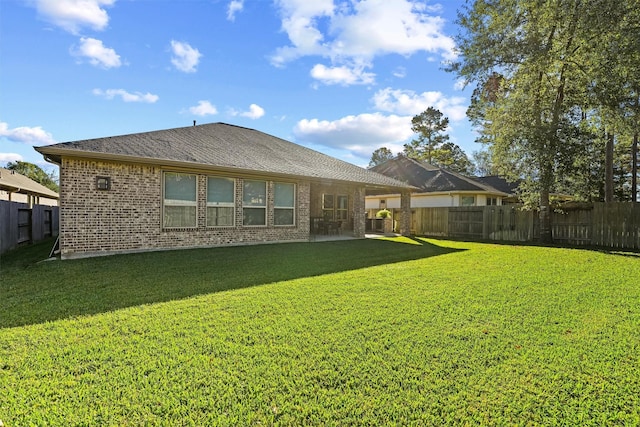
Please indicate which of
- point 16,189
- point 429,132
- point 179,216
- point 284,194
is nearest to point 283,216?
point 284,194

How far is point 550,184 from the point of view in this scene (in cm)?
1361

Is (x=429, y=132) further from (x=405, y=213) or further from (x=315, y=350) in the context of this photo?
(x=315, y=350)

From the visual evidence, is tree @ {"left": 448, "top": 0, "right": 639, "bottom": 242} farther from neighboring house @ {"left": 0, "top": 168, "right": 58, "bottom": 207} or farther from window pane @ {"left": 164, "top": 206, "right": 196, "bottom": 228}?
neighboring house @ {"left": 0, "top": 168, "right": 58, "bottom": 207}

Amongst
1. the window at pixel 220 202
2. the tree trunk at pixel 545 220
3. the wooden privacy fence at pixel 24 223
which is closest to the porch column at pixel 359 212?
the window at pixel 220 202

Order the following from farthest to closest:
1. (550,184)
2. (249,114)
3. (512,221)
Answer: (249,114) → (512,221) → (550,184)

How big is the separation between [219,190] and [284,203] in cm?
246

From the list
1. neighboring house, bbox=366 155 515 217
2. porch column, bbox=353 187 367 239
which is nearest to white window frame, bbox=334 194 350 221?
porch column, bbox=353 187 367 239

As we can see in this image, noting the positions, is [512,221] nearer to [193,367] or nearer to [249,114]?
[249,114]

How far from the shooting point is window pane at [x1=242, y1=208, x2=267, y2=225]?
11258 millimetres

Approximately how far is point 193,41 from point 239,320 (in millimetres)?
10561

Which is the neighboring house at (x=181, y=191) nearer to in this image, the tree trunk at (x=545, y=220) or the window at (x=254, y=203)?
the window at (x=254, y=203)

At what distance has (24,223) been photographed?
1180 centimetres

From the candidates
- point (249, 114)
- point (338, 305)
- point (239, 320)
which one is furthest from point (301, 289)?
point (249, 114)

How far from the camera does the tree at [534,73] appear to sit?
12344 millimetres
